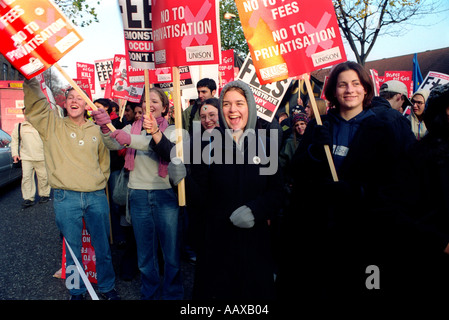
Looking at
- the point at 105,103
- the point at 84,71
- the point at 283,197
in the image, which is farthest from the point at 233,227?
the point at 84,71

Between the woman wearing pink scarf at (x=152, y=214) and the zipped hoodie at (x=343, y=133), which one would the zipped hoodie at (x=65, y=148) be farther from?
the zipped hoodie at (x=343, y=133)

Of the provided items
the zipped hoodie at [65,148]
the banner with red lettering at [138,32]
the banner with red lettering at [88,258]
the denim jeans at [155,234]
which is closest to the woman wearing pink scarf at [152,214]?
the denim jeans at [155,234]

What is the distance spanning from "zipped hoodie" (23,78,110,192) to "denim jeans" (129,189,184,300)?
1.35 feet

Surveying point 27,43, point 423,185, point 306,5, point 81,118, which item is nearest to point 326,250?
point 423,185

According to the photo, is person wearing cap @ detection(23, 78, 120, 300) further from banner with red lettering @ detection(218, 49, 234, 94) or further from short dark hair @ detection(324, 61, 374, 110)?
banner with red lettering @ detection(218, 49, 234, 94)

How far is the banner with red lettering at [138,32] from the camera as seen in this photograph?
2805 millimetres

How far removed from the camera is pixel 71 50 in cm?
288

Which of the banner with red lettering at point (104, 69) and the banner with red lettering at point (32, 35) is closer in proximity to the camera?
the banner with red lettering at point (32, 35)


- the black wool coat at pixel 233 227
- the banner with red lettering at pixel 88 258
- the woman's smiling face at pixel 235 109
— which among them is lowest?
the banner with red lettering at pixel 88 258

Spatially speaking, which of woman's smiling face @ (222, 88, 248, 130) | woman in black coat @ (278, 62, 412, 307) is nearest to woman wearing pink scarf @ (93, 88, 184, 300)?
woman's smiling face @ (222, 88, 248, 130)

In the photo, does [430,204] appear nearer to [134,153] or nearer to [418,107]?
[134,153]

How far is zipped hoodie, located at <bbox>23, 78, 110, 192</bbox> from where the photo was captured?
113 inches

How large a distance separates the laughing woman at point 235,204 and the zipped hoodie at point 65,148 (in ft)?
4.10

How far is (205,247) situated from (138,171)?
1174mm
